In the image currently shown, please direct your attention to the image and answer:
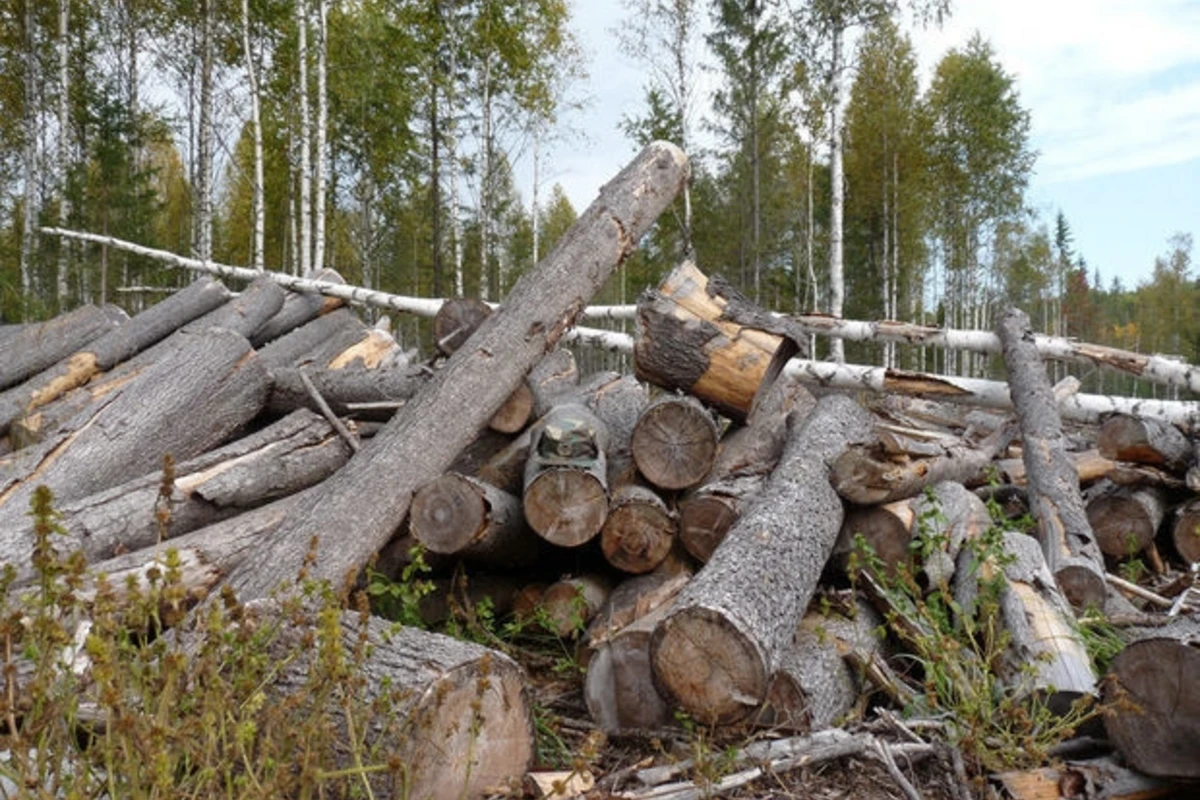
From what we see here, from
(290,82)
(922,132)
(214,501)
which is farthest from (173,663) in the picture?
(922,132)

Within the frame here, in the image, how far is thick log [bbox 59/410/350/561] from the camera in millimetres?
4180

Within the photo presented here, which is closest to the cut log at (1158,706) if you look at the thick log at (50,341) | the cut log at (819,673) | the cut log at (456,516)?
the cut log at (819,673)

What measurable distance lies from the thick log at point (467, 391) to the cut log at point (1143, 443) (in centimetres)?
315

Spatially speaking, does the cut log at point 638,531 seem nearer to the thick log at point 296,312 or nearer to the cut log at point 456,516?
the cut log at point 456,516

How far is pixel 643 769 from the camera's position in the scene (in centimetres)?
304

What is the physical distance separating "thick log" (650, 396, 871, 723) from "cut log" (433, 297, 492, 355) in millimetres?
2527

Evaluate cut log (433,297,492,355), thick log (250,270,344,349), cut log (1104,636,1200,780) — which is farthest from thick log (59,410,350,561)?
cut log (1104,636,1200,780)

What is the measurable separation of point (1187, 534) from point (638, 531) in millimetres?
3647

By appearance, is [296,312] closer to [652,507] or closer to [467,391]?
[467,391]

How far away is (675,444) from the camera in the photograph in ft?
14.1

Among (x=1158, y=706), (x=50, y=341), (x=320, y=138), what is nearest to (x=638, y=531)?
(x=1158, y=706)

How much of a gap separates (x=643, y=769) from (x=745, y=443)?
222cm

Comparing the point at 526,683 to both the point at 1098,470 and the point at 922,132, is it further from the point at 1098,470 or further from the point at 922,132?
the point at 922,132

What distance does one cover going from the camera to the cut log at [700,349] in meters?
4.66
